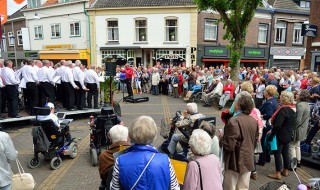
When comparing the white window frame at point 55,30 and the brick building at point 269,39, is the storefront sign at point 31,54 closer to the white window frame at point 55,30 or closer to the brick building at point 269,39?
the white window frame at point 55,30

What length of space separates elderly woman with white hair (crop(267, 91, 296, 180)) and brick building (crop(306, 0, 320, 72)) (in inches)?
519

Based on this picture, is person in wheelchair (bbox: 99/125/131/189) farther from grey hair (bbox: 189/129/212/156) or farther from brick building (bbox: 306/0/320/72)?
brick building (bbox: 306/0/320/72)

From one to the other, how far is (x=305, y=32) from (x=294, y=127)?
1333 cm

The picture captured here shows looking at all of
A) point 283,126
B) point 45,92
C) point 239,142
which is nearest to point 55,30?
point 45,92

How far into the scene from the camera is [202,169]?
9.33 feet

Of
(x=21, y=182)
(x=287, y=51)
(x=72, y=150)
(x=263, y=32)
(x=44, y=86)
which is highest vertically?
(x=263, y=32)

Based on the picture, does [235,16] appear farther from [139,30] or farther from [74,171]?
[139,30]

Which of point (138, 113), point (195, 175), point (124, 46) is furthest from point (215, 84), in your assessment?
point (124, 46)

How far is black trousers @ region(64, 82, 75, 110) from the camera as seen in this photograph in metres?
9.94

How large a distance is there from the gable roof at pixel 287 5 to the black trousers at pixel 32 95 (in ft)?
81.8

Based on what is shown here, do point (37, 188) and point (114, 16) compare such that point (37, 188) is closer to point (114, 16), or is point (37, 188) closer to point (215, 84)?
point (215, 84)

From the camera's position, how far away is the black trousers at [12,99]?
851 cm

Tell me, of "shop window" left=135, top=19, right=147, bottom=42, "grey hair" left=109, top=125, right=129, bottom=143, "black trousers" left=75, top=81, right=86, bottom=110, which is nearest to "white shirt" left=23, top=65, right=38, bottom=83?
"black trousers" left=75, top=81, right=86, bottom=110

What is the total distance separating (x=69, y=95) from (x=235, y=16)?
27.8 ft
